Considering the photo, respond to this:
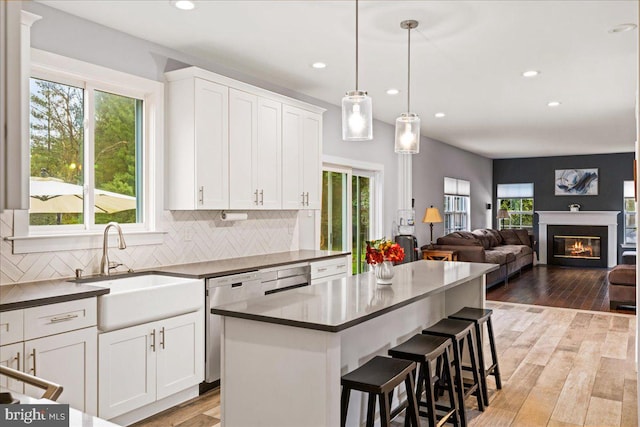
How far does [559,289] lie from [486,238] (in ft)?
6.36

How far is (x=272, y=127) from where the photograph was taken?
4.69m

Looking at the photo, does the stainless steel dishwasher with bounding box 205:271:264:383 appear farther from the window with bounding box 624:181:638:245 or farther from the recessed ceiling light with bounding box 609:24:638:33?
the window with bounding box 624:181:638:245

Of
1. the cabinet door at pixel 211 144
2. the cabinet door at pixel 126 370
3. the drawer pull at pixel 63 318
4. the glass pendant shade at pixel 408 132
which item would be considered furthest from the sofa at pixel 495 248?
the drawer pull at pixel 63 318

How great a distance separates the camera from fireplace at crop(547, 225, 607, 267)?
11727 mm

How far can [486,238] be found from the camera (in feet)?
33.2

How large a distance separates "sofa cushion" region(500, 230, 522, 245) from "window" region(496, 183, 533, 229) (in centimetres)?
130

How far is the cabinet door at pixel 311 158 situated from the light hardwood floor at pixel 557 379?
2.30 metres

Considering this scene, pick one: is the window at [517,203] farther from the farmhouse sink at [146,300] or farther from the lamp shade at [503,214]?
the farmhouse sink at [146,300]

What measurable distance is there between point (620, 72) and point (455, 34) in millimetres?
2158

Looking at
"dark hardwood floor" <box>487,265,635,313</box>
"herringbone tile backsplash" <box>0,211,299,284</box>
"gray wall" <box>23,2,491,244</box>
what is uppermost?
"gray wall" <box>23,2,491,244</box>

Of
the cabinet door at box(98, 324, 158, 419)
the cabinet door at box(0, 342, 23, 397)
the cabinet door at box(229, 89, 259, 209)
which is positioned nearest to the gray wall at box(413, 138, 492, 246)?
the cabinet door at box(229, 89, 259, 209)

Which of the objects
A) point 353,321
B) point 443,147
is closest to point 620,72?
point 353,321
